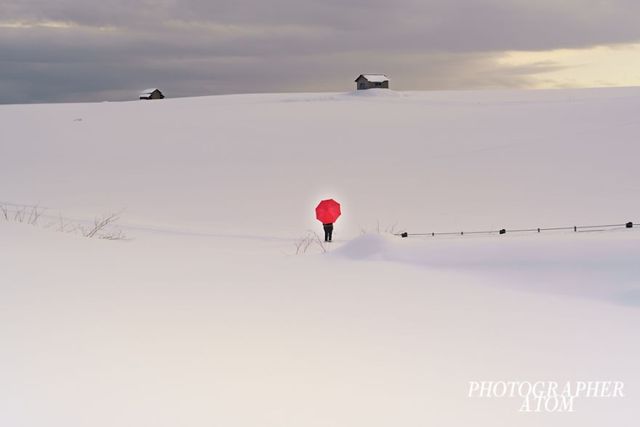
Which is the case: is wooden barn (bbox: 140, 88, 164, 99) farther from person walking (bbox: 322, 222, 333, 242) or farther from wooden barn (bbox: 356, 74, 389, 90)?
person walking (bbox: 322, 222, 333, 242)

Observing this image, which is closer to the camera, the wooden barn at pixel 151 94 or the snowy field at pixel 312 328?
the snowy field at pixel 312 328

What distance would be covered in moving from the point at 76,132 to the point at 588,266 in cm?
2484

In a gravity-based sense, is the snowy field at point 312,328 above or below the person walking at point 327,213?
below

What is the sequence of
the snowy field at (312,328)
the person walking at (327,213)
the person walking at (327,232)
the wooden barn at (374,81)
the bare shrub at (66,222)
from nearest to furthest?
1. the snowy field at (312,328)
2. the person walking at (327,232)
3. the person walking at (327,213)
4. the bare shrub at (66,222)
5. the wooden barn at (374,81)

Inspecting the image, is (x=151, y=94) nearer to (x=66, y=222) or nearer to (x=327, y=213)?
(x=66, y=222)

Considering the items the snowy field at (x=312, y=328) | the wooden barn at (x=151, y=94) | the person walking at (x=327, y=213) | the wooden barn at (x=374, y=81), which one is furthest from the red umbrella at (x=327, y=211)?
the wooden barn at (x=151, y=94)

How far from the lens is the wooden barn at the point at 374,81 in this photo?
5259 centimetres

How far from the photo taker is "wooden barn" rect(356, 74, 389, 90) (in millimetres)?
52594

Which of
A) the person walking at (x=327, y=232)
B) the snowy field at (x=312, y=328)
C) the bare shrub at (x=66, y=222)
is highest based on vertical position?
the bare shrub at (x=66, y=222)

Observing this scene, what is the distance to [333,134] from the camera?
83.8 feet

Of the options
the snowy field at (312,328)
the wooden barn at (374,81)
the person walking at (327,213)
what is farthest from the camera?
the wooden barn at (374,81)

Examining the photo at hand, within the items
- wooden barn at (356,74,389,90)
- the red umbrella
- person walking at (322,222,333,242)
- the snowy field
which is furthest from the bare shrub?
wooden barn at (356,74,389,90)

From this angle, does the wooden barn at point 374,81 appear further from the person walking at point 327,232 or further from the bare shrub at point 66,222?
the person walking at point 327,232

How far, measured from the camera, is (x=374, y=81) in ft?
172
